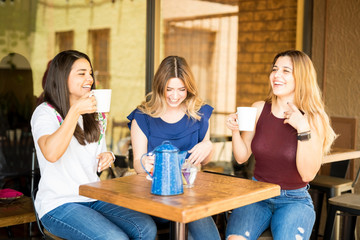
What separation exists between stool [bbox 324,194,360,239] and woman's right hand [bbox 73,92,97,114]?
5.28ft

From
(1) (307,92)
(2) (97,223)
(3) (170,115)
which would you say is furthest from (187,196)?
(1) (307,92)

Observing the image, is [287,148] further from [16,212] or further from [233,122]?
[16,212]

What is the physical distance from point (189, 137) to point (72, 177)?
2.26ft

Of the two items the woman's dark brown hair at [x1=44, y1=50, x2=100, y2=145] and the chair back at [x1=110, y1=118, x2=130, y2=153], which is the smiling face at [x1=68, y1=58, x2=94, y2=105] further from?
the chair back at [x1=110, y1=118, x2=130, y2=153]

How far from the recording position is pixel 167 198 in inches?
72.6

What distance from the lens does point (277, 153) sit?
2492 mm

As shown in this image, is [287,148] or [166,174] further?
[287,148]

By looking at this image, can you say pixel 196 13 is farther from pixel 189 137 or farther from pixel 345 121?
pixel 189 137

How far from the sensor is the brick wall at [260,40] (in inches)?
189

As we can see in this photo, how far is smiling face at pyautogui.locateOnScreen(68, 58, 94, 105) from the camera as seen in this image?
→ 238cm

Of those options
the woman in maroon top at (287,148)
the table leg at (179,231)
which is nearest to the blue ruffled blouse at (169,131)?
the woman in maroon top at (287,148)

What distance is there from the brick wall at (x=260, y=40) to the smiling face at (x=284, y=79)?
2.23 meters

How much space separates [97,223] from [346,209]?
5.02 feet

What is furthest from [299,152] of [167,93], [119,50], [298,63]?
[119,50]
